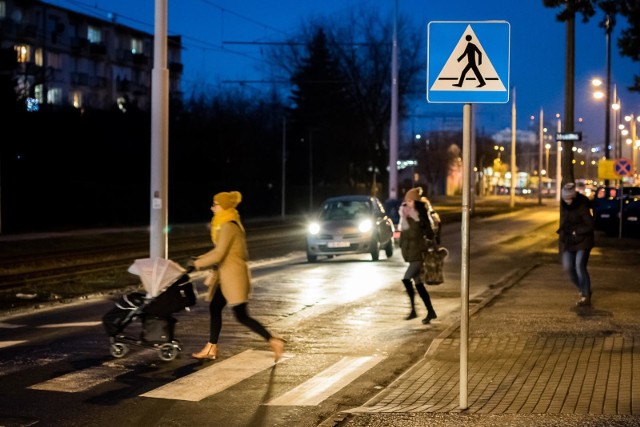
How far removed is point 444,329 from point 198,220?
43524mm

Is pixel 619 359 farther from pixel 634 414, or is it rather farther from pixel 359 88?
pixel 359 88

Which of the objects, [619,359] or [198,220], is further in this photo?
[198,220]

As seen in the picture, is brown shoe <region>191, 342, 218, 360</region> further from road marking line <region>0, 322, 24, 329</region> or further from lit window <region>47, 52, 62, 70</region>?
lit window <region>47, 52, 62, 70</region>

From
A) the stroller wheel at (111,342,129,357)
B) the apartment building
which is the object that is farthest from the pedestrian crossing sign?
the apartment building

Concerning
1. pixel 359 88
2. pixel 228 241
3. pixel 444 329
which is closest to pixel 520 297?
pixel 444 329

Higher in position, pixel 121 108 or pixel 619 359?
pixel 121 108

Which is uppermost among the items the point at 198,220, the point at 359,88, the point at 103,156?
the point at 359,88

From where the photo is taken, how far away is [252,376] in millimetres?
10023

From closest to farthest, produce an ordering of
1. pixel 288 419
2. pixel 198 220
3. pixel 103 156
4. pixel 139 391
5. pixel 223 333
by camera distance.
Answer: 1. pixel 288 419
2. pixel 139 391
3. pixel 223 333
4. pixel 103 156
5. pixel 198 220

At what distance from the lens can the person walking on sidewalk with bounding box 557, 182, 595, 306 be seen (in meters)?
14.8


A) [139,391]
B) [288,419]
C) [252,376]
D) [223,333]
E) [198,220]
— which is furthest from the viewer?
[198,220]

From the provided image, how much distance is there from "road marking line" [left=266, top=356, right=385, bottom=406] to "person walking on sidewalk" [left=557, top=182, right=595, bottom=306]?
4.83m

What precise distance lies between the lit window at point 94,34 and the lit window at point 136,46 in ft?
13.6

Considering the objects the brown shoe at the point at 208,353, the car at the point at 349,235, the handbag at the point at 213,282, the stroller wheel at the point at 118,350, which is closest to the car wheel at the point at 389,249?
the car at the point at 349,235
